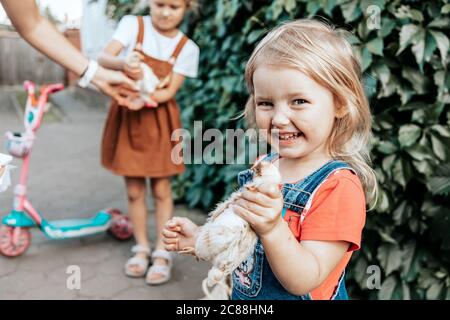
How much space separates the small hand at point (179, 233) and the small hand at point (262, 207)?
237 mm

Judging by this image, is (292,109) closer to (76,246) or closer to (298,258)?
(298,258)

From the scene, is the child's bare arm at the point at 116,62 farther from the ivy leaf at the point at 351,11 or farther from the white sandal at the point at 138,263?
the white sandal at the point at 138,263

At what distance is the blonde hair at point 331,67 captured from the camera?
113 centimetres

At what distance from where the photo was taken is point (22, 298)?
8.26ft

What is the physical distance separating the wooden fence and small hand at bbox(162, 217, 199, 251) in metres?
14.1

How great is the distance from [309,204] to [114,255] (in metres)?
2.19

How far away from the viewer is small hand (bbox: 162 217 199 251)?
3.82ft

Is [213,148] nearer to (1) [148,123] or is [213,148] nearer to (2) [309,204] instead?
(1) [148,123]

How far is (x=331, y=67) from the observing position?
3.84 feet

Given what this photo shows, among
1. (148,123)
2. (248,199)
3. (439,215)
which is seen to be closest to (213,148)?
(148,123)

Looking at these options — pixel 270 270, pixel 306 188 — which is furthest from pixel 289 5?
pixel 270 270

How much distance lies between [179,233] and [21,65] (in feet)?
49.1

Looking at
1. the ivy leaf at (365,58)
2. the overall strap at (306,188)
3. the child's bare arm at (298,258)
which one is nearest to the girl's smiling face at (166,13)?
the ivy leaf at (365,58)

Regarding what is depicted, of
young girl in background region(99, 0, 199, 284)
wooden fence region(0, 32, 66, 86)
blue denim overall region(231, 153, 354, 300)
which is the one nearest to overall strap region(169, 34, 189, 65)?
young girl in background region(99, 0, 199, 284)
